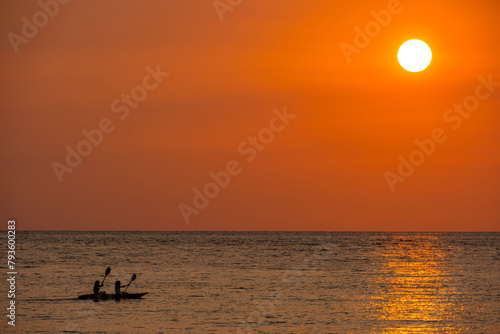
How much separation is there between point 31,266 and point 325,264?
30.8m

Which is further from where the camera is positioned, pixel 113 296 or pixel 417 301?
pixel 113 296

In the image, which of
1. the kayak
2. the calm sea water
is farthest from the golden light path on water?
the kayak

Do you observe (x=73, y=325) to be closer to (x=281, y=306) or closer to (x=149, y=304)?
(x=149, y=304)

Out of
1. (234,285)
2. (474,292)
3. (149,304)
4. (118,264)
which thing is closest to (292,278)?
(234,285)

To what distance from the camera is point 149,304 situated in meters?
47.7

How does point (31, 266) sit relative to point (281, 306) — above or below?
above

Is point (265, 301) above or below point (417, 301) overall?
below

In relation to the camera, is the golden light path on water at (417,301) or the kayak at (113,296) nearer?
the golden light path on water at (417,301)

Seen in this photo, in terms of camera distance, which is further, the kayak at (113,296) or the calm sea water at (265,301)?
the kayak at (113,296)

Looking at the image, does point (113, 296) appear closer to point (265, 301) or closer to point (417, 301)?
point (265, 301)

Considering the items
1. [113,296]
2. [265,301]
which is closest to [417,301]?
[265,301]

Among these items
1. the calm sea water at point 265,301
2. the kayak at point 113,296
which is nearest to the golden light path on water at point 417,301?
the calm sea water at point 265,301

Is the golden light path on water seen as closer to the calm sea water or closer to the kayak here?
the calm sea water

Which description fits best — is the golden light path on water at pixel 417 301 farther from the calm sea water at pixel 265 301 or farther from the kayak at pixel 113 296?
the kayak at pixel 113 296
